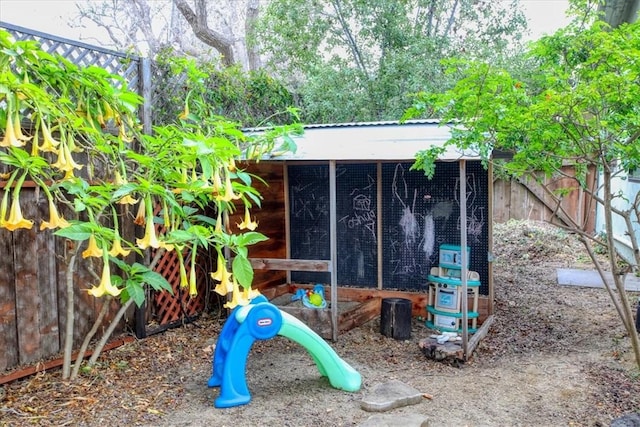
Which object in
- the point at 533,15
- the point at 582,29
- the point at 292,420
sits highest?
the point at 533,15

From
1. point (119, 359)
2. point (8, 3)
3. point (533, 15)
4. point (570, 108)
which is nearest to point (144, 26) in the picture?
point (8, 3)

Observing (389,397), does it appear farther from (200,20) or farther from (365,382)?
Answer: (200,20)

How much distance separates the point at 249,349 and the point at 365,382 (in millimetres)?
938

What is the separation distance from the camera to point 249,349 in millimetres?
3459

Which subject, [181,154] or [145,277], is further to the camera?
[145,277]

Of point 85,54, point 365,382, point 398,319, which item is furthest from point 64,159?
point 398,319

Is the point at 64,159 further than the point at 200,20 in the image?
No

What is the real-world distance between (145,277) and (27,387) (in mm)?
1127

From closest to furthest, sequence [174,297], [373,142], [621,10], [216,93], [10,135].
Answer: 1. [10,135]
2. [373,142]
3. [174,297]
4. [216,93]
5. [621,10]

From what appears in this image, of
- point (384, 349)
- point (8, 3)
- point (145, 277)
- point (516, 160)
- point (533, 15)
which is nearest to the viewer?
point (145, 277)

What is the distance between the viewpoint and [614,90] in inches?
124

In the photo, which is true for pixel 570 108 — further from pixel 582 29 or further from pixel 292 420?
pixel 292 420

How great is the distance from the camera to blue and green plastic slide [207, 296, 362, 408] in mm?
3318

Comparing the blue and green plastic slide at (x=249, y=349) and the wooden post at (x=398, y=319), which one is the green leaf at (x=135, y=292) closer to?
the blue and green plastic slide at (x=249, y=349)
